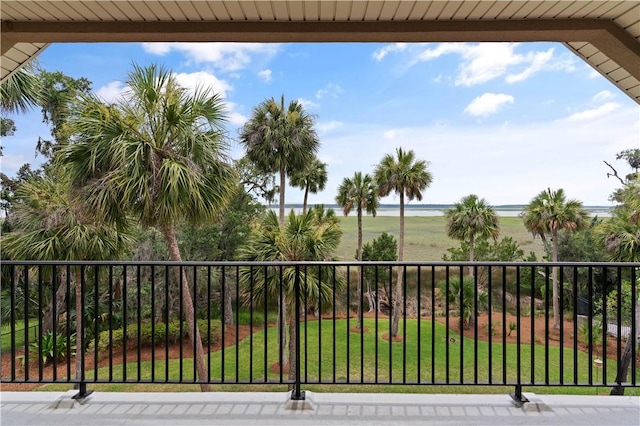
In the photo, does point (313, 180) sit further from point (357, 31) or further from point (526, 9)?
point (526, 9)

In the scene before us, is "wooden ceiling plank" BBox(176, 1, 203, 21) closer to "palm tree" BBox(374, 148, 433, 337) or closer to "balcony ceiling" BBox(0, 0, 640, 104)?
"balcony ceiling" BBox(0, 0, 640, 104)

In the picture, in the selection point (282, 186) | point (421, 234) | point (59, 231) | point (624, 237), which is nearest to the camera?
point (59, 231)

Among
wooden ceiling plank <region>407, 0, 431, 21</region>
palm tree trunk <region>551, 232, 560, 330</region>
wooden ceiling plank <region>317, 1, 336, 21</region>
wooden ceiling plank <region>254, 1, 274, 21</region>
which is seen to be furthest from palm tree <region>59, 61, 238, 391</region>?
palm tree trunk <region>551, 232, 560, 330</region>

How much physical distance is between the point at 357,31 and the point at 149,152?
5671 millimetres

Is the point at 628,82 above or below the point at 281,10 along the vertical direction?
below

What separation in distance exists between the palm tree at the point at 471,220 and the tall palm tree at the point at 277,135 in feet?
28.6

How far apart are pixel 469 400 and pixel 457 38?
2130mm

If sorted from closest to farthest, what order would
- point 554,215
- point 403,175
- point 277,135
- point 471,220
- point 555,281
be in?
point 277,135 < point 554,215 < point 403,175 < point 471,220 < point 555,281

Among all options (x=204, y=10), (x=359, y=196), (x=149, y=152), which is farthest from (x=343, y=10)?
(x=359, y=196)

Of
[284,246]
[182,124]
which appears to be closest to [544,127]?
[284,246]

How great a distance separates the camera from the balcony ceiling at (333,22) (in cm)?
193

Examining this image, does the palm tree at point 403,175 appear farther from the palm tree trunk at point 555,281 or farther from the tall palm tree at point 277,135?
the palm tree trunk at point 555,281

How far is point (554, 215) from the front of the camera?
52.6 ft

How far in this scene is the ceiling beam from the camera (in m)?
2.08
